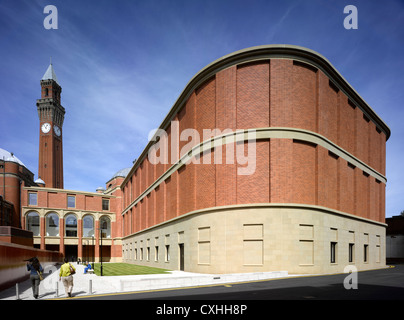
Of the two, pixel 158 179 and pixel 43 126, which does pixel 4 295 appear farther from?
pixel 43 126

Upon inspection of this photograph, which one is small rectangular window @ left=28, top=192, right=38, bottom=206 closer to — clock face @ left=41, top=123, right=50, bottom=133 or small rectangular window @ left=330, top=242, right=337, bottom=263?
clock face @ left=41, top=123, right=50, bottom=133

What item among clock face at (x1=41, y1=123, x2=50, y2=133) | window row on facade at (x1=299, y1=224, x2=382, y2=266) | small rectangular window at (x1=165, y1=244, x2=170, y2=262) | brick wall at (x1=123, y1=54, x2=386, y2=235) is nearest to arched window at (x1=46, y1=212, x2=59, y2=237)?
small rectangular window at (x1=165, y1=244, x2=170, y2=262)

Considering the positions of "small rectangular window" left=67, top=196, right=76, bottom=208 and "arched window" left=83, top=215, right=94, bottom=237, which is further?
"arched window" left=83, top=215, right=94, bottom=237

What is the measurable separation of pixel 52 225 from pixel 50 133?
4350 cm

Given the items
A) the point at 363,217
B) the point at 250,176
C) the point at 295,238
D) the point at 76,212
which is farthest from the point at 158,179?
the point at 76,212

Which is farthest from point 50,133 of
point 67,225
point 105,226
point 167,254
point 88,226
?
point 167,254

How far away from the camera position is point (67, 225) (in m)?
70.7

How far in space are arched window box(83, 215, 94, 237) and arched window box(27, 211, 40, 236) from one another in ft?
31.2

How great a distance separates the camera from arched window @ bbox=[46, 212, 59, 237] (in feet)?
224

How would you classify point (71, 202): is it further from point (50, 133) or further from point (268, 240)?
point (268, 240)

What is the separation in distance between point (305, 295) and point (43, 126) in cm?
10658

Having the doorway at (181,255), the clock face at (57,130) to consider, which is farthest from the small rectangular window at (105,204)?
the doorway at (181,255)

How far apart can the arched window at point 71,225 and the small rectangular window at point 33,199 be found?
290 inches

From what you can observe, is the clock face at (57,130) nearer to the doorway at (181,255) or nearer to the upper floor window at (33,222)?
the upper floor window at (33,222)
